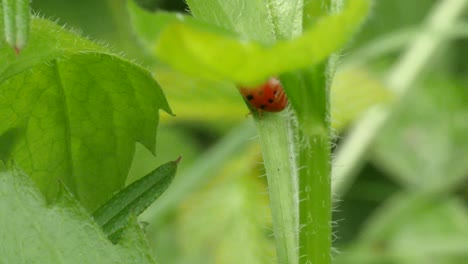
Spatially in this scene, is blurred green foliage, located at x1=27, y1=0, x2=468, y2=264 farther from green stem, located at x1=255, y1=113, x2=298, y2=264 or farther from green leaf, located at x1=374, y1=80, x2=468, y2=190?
green stem, located at x1=255, y1=113, x2=298, y2=264

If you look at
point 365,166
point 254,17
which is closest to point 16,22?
point 254,17

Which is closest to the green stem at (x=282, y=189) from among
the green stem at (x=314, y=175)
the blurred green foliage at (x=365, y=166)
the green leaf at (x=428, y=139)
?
the green stem at (x=314, y=175)

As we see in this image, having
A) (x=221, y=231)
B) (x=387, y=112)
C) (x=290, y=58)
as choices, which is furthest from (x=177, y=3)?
(x=290, y=58)

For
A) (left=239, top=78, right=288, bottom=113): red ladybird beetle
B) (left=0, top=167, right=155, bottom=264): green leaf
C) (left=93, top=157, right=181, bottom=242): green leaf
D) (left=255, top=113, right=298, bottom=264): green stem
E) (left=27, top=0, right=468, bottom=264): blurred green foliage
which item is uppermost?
(left=27, top=0, right=468, bottom=264): blurred green foliage

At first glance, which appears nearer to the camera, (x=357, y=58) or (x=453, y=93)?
(x=357, y=58)

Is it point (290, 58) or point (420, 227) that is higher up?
point (420, 227)

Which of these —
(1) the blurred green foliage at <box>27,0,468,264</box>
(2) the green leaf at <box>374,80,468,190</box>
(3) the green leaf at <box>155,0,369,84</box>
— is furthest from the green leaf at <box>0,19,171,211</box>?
(2) the green leaf at <box>374,80,468,190</box>

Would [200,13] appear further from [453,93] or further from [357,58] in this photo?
[453,93]
